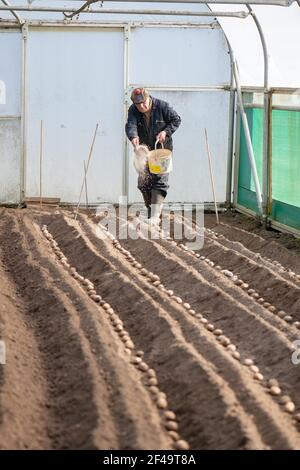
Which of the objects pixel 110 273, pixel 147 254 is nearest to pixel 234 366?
pixel 110 273

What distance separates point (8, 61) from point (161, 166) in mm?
3343

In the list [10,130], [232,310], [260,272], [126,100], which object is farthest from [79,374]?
[10,130]

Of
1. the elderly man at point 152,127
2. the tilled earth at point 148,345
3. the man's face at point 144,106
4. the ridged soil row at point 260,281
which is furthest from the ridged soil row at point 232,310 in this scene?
the man's face at point 144,106

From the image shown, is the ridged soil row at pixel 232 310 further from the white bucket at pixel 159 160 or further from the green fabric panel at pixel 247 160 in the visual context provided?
the green fabric panel at pixel 247 160

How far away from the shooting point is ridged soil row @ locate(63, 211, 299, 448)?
4863mm

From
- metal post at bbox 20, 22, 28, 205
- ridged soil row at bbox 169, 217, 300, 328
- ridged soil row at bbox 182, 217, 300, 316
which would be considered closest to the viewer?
ridged soil row at bbox 169, 217, 300, 328

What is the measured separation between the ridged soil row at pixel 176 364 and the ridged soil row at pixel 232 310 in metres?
0.32

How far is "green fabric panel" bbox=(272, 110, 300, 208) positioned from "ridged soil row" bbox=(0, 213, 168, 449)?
350 cm

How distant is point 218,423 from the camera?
4.93 m

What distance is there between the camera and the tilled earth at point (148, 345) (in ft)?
16.0

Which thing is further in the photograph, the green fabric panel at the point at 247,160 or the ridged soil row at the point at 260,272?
the green fabric panel at the point at 247,160

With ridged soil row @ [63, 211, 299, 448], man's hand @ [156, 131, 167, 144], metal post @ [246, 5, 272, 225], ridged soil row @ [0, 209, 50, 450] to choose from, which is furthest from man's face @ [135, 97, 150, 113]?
ridged soil row @ [63, 211, 299, 448]

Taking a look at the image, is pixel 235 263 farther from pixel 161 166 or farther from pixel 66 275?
pixel 161 166

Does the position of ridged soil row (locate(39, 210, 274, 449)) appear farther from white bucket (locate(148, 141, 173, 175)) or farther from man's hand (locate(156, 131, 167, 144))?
man's hand (locate(156, 131, 167, 144))
